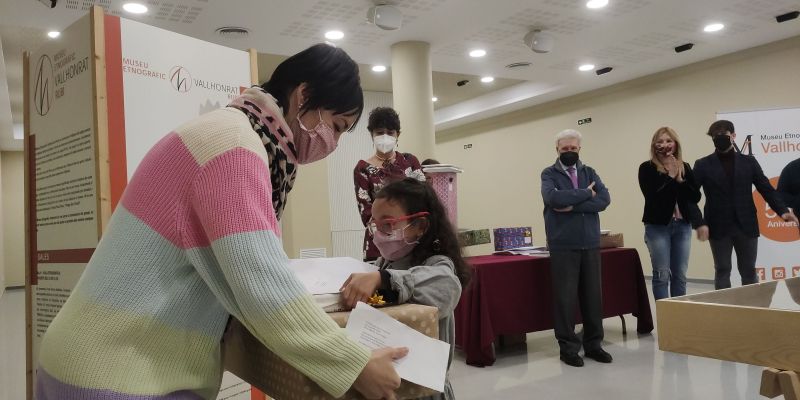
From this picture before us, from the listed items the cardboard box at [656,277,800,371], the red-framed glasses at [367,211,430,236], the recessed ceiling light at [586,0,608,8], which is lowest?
the cardboard box at [656,277,800,371]

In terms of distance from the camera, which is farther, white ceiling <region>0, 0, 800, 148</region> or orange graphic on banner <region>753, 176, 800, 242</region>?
orange graphic on banner <region>753, 176, 800, 242</region>

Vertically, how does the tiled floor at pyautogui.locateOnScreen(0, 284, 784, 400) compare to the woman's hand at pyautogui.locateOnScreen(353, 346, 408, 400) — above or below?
below

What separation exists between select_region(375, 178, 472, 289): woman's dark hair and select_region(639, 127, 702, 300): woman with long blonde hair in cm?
289

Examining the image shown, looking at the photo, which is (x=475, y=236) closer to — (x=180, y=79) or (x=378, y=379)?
(x=180, y=79)

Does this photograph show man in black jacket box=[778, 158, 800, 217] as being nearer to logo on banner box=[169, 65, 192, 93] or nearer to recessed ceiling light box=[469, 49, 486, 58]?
recessed ceiling light box=[469, 49, 486, 58]

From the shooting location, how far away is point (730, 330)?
114cm

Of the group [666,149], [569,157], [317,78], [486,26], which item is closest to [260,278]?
[317,78]

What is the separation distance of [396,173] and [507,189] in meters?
7.78

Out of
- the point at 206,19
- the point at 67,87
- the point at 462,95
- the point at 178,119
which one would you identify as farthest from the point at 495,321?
the point at 462,95

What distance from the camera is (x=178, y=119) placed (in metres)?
1.95

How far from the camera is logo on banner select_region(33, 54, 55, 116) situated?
1.92 metres

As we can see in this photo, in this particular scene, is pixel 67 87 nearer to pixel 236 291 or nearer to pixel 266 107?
pixel 266 107

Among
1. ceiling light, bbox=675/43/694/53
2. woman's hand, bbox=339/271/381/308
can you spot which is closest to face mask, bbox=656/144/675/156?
ceiling light, bbox=675/43/694/53

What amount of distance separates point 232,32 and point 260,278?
5071 millimetres
